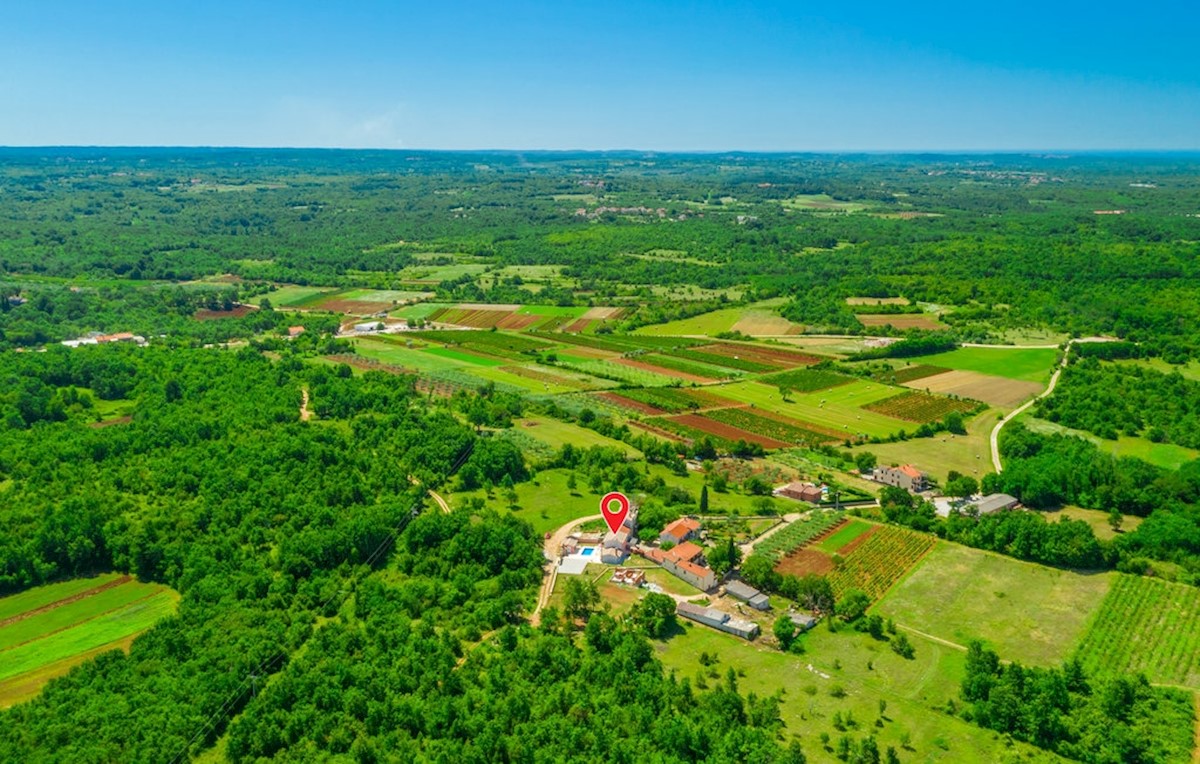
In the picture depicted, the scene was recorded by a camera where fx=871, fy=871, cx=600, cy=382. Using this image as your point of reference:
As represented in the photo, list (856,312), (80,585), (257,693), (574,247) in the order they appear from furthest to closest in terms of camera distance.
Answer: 1. (574,247)
2. (856,312)
3. (80,585)
4. (257,693)

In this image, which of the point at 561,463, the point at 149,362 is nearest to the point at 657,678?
the point at 561,463

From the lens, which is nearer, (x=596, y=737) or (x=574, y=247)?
(x=596, y=737)

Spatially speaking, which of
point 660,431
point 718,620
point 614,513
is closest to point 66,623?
point 614,513

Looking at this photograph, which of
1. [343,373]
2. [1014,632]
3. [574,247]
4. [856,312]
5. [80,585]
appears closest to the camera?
[1014,632]

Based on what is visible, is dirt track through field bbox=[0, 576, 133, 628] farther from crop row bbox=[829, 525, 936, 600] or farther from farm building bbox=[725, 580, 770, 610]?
crop row bbox=[829, 525, 936, 600]

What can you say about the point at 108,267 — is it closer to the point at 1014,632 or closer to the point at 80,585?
the point at 80,585

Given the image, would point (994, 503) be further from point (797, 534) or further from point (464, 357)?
point (464, 357)

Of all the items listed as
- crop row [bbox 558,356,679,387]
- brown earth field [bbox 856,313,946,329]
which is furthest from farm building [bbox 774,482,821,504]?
brown earth field [bbox 856,313,946,329]
